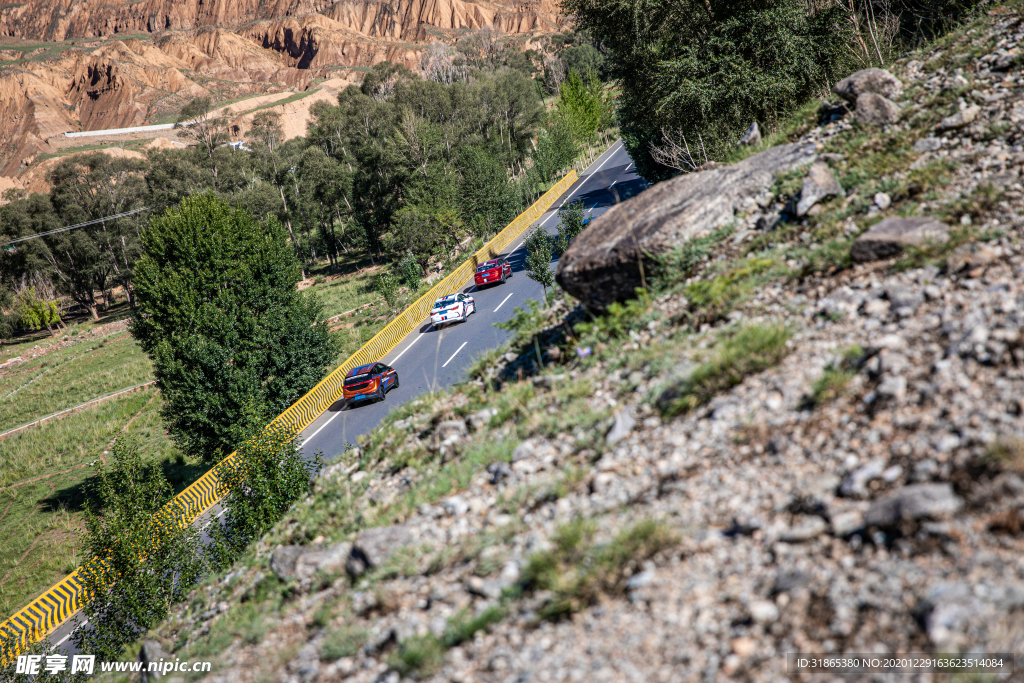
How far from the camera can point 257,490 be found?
1246 cm

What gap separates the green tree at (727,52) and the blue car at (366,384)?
16.3m

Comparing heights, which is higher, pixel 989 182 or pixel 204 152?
pixel 204 152

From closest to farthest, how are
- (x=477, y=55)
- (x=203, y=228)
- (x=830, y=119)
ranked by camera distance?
(x=830, y=119) → (x=203, y=228) → (x=477, y=55)

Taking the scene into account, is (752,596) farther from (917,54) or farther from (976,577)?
(917,54)

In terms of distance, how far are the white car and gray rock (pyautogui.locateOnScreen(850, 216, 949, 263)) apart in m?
25.8

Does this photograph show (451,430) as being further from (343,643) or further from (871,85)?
(871,85)

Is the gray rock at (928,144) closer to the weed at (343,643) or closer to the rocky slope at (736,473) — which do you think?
the rocky slope at (736,473)

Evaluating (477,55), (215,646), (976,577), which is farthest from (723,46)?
(477,55)

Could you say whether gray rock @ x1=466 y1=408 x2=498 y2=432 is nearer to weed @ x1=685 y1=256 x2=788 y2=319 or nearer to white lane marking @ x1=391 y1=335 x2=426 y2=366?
weed @ x1=685 y1=256 x2=788 y2=319

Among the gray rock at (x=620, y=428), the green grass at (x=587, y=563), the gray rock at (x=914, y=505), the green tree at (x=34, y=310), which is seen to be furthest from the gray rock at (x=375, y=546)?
the green tree at (x=34, y=310)

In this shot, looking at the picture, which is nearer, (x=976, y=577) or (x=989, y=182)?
(x=976, y=577)

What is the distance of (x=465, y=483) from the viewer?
22.3 feet

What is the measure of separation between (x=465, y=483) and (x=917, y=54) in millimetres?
12958

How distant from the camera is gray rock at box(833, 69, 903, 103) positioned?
10273 millimetres
